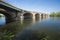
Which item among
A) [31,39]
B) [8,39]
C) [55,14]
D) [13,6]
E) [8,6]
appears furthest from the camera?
[55,14]

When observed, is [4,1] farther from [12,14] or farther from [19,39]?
[19,39]

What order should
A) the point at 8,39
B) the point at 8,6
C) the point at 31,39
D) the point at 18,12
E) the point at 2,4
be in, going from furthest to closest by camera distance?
the point at 18,12, the point at 8,6, the point at 2,4, the point at 31,39, the point at 8,39

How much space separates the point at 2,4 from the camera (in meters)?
38.3

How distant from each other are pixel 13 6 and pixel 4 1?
5.92 meters

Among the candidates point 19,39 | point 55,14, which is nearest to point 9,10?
point 19,39

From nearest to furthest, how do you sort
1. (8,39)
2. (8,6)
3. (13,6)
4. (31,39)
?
(8,39) < (31,39) < (8,6) < (13,6)

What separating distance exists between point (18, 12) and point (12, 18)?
4000mm

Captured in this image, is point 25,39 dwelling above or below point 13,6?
below

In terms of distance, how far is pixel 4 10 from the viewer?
47188 mm

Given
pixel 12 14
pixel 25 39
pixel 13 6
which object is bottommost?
pixel 25 39

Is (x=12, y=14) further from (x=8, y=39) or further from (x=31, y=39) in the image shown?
(x=8, y=39)

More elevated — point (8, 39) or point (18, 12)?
point (18, 12)

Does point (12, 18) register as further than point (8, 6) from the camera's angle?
Yes

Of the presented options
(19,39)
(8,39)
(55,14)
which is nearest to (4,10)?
(19,39)
